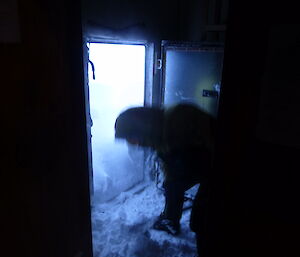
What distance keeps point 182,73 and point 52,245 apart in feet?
6.30

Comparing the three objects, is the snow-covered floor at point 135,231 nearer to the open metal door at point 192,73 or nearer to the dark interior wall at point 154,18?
the open metal door at point 192,73

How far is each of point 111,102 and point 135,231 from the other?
118cm

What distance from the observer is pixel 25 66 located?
0.80 m

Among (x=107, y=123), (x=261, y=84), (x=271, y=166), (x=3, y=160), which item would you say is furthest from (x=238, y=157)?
(x=107, y=123)

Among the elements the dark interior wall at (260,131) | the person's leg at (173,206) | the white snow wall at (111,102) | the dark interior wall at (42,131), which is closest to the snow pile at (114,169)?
the white snow wall at (111,102)

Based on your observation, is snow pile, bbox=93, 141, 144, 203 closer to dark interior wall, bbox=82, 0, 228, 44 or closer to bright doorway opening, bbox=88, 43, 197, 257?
bright doorway opening, bbox=88, 43, 197, 257

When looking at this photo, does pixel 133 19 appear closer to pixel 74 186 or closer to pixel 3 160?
pixel 74 186

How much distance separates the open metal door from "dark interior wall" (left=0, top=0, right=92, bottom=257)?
1379 millimetres

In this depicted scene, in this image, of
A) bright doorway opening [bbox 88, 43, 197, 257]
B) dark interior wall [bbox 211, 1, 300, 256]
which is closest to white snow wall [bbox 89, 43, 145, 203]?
bright doorway opening [bbox 88, 43, 197, 257]

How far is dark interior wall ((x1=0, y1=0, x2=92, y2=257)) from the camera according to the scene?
789mm

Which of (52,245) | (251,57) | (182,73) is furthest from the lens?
(182,73)

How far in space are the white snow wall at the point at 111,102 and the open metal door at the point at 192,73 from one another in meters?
0.25

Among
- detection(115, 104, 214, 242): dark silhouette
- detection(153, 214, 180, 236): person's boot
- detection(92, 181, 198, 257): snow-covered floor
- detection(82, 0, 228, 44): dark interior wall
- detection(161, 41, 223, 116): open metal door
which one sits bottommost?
detection(92, 181, 198, 257): snow-covered floor

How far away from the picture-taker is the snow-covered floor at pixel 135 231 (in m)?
2.13
